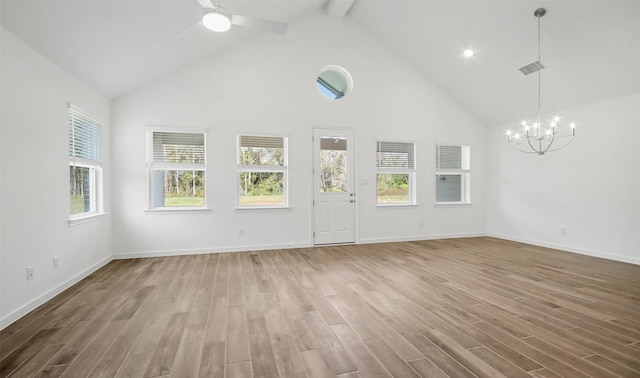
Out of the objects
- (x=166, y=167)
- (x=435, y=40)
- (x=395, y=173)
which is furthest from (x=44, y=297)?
(x=435, y=40)

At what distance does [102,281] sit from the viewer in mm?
3562

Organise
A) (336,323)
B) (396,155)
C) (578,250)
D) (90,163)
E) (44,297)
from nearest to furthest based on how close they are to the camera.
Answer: (336,323) → (44,297) → (90,163) → (578,250) → (396,155)

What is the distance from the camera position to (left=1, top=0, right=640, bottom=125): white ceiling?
2.96 metres

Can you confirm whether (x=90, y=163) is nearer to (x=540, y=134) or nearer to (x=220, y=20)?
(x=220, y=20)

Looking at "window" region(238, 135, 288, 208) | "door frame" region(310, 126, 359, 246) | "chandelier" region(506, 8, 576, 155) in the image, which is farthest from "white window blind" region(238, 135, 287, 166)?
"chandelier" region(506, 8, 576, 155)

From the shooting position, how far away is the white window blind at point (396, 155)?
6.04 m

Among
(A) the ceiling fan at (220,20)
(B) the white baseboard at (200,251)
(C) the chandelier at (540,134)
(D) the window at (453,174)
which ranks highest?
(A) the ceiling fan at (220,20)

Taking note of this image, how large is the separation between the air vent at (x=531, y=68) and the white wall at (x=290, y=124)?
188 centimetres

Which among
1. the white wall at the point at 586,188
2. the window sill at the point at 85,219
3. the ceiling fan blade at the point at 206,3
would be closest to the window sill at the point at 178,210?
the window sill at the point at 85,219

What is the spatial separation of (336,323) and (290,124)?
3848 millimetres

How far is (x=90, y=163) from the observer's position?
3.95m

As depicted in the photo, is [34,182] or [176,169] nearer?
[34,182]

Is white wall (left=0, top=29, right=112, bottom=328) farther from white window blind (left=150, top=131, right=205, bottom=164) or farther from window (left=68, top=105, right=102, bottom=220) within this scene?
white window blind (left=150, top=131, right=205, bottom=164)

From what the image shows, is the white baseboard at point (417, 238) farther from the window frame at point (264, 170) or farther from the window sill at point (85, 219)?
the window sill at point (85, 219)
